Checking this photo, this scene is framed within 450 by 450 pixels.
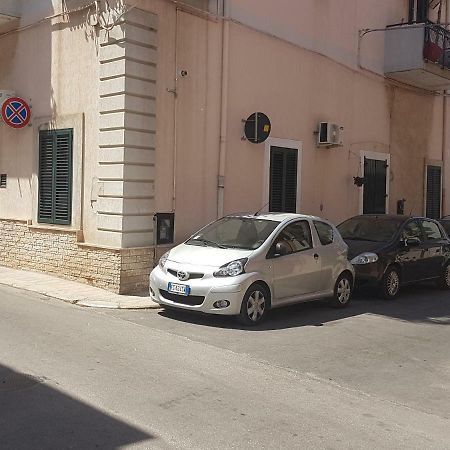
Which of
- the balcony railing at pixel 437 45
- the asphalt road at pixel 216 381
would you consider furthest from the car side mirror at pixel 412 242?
the balcony railing at pixel 437 45

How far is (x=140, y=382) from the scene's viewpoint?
5824 mm

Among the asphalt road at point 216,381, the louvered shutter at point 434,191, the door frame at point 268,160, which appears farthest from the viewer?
the louvered shutter at point 434,191

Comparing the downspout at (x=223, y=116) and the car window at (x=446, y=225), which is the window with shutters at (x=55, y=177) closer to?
the downspout at (x=223, y=116)

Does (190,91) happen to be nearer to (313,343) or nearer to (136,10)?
(136,10)

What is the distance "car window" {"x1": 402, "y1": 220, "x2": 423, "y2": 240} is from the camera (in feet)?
39.4

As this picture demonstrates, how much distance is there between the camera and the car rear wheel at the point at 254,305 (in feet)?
28.1

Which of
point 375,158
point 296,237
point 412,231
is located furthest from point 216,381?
point 375,158

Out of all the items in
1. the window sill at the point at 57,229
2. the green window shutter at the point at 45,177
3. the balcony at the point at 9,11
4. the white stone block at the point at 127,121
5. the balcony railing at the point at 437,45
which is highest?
the balcony railing at the point at 437,45

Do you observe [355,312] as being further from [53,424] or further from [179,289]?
[53,424]

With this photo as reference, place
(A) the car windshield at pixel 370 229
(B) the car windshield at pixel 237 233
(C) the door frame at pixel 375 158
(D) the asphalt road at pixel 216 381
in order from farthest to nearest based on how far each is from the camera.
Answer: (C) the door frame at pixel 375 158 → (A) the car windshield at pixel 370 229 → (B) the car windshield at pixel 237 233 → (D) the asphalt road at pixel 216 381

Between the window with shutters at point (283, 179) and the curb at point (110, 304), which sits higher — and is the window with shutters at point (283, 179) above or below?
above

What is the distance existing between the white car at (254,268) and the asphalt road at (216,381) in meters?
0.37

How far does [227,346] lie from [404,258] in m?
5.47

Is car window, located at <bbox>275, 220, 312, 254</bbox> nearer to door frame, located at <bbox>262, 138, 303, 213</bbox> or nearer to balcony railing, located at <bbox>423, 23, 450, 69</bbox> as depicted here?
door frame, located at <bbox>262, 138, 303, 213</bbox>
